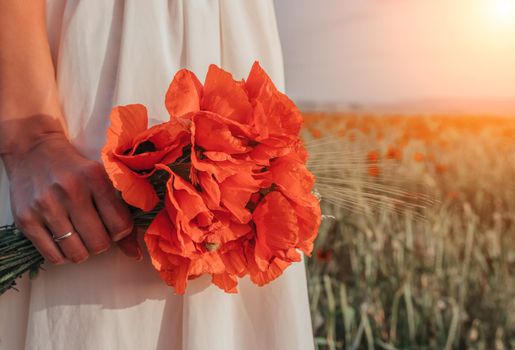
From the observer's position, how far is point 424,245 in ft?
4.97

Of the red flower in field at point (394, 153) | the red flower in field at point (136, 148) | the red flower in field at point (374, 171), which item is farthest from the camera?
the red flower in field at point (394, 153)

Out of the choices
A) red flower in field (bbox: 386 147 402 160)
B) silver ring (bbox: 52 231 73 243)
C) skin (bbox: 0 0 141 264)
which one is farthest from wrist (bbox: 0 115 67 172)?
red flower in field (bbox: 386 147 402 160)

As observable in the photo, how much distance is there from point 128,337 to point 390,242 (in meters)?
1.14

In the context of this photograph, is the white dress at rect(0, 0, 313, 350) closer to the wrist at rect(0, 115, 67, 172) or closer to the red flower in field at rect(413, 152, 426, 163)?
the wrist at rect(0, 115, 67, 172)

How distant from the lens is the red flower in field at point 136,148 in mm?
480

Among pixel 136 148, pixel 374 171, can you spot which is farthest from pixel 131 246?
pixel 374 171

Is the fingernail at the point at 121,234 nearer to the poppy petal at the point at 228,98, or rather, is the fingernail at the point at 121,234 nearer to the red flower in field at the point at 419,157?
the poppy petal at the point at 228,98

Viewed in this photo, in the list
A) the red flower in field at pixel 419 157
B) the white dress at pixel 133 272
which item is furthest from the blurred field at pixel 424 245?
the white dress at pixel 133 272

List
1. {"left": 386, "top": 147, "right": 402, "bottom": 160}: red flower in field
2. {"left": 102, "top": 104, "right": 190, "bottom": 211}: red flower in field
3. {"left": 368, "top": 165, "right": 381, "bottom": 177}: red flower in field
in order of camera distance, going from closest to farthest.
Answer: {"left": 102, "top": 104, "right": 190, "bottom": 211}: red flower in field → {"left": 368, "top": 165, "right": 381, "bottom": 177}: red flower in field → {"left": 386, "top": 147, "right": 402, "bottom": 160}: red flower in field

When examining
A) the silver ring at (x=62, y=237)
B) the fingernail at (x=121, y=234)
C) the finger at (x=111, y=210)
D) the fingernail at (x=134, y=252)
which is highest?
the finger at (x=111, y=210)

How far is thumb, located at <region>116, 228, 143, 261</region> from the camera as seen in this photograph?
0.54m

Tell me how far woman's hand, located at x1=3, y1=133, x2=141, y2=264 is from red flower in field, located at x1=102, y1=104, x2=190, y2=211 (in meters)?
0.04

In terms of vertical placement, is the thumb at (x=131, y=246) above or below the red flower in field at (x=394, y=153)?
above

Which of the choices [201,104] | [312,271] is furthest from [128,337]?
[312,271]
